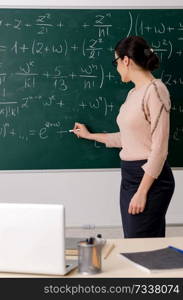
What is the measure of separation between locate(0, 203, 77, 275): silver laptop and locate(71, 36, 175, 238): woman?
114cm

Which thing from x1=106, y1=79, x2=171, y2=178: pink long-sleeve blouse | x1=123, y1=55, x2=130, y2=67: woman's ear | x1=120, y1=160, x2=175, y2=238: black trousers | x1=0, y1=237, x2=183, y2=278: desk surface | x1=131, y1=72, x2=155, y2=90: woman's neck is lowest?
x1=0, y1=237, x2=183, y2=278: desk surface

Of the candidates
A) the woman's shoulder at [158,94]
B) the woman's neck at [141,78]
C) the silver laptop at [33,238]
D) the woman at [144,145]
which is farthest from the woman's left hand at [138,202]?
the silver laptop at [33,238]

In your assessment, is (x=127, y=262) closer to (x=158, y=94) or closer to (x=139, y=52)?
(x=158, y=94)

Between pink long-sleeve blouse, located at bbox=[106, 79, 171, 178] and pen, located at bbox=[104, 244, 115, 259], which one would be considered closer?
pen, located at bbox=[104, 244, 115, 259]

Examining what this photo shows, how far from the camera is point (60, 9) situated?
392cm

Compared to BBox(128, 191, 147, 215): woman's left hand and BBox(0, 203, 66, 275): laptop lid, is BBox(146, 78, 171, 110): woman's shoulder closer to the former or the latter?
BBox(128, 191, 147, 215): woman's left hand

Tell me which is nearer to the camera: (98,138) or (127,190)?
(127,190)

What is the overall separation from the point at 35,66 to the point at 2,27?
0.38 meters

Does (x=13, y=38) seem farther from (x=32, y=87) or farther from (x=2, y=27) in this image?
(x=32, y=87)

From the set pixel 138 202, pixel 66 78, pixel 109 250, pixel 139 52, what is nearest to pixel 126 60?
pixel 139 52

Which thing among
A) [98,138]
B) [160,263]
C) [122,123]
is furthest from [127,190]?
[160,263]

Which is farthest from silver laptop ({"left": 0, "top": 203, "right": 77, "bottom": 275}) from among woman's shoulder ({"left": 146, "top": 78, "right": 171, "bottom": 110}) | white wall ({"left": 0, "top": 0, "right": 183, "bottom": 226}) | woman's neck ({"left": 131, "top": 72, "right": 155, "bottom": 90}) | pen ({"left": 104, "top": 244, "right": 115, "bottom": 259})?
white wall ({"left": 0, "top": 0, "right": 183, "bottom": 226})

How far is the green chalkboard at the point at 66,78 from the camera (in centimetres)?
393

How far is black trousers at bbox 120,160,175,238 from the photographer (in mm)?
2910
